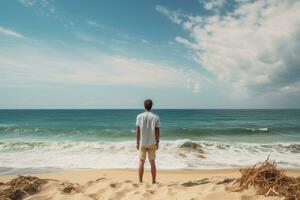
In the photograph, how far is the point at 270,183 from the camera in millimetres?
4969

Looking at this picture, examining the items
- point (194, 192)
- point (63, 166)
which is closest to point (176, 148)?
point (63, 166)

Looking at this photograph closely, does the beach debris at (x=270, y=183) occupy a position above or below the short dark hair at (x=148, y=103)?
below

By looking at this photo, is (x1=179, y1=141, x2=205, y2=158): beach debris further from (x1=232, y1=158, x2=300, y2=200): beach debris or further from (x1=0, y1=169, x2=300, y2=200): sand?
(x1=232, y1=158, x2=300, y2=200): beach debris

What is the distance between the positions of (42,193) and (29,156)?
8396 mm

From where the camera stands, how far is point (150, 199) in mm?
4953

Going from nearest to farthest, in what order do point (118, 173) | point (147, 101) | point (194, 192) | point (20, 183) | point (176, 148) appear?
point (194, 192)
point (20, 183)
point (147, 101)
point (118, 173)
point (176, 148)

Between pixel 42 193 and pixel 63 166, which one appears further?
pixel 63 166

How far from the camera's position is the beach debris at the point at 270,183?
4625mm

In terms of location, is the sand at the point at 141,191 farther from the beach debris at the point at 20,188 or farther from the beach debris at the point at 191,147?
the beach debris at the point at 191,147

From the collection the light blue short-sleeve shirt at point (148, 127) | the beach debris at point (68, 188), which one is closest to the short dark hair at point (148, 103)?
the light blue short-sleeve shirt at point (148, 127)

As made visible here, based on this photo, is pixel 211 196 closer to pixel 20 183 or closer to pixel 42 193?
pixel 42 193

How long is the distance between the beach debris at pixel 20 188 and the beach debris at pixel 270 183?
3.90 metres

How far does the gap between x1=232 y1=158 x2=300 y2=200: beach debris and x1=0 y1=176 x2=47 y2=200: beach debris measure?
3900 millimetres

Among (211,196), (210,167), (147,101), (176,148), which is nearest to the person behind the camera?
(211,196)
